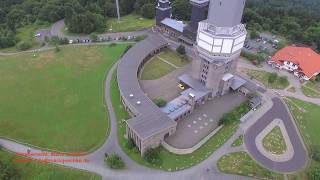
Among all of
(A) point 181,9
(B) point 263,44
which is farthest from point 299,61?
(A) point 181,9

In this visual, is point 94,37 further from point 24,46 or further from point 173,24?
point 173,24

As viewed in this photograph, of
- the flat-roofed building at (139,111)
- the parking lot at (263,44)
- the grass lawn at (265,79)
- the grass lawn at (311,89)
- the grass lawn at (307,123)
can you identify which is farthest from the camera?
the parking lot at (263,44)

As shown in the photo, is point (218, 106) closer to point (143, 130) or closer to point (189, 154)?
point (189, 154)

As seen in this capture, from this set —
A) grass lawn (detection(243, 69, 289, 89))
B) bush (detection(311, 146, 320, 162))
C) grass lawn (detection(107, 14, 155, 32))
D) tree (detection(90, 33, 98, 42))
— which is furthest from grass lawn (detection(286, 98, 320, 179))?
tree (detection(90, 33, 98, 42))

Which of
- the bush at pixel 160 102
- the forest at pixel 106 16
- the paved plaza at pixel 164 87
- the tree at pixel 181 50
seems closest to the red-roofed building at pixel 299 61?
the forest at pixel 106 16

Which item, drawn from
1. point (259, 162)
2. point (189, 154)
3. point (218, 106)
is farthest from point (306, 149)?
point (189, 154)

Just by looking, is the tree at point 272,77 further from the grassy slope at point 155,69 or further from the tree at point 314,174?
the tree at point 314,174
